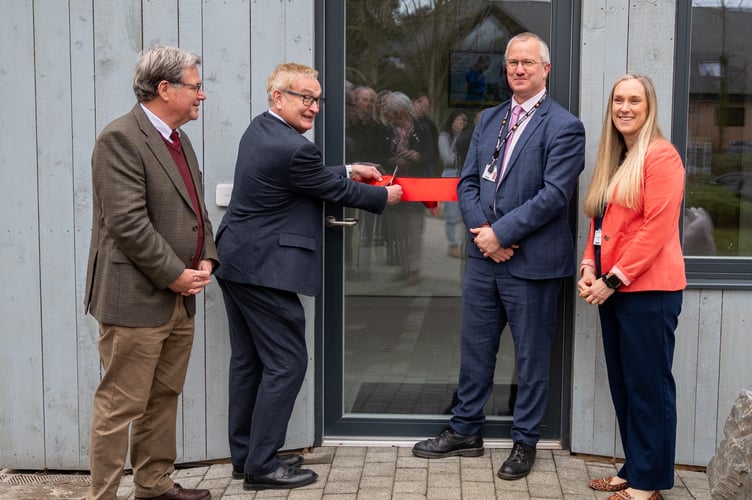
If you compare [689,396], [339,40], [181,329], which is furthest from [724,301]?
[181,329]

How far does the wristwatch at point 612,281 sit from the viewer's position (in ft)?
12.0

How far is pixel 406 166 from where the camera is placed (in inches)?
179

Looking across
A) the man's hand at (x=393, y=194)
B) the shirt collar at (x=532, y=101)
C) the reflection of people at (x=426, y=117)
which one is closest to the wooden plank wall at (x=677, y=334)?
the shirt collar at (x=532, y=101)

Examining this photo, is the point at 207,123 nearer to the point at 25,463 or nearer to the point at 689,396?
the point at 25,463

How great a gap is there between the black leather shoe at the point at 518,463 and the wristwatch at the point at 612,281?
99 centimetres

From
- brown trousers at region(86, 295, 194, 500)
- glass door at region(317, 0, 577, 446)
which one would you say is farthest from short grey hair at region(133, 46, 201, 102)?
glass door at region(317, 0, 577, 446)

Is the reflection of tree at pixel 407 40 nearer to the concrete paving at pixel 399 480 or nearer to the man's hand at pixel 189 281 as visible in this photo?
the man's hand at pixel 189 281

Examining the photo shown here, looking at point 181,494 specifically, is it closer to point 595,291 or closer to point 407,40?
point 595,291

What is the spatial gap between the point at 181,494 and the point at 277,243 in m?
1.23

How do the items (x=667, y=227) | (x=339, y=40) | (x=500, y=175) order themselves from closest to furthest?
(x=667, y=227) → (x=500, y=175) → (x=339, y=40)

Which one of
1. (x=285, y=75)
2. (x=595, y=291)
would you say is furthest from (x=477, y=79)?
(x=595, y=291)

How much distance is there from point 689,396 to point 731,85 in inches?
62.3

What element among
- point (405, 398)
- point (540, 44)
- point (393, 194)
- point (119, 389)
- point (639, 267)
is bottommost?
point (405, 398)

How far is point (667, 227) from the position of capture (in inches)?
142
